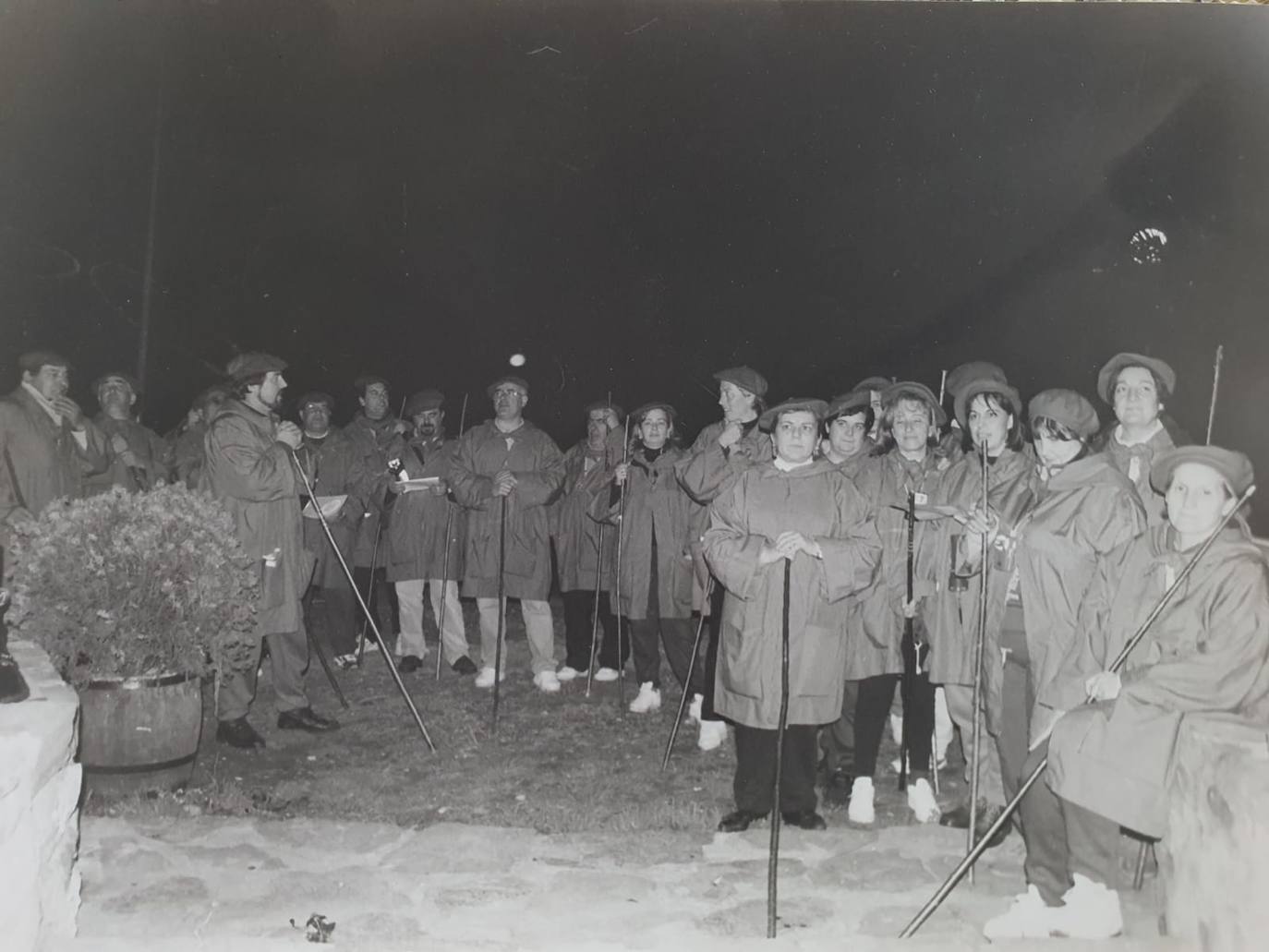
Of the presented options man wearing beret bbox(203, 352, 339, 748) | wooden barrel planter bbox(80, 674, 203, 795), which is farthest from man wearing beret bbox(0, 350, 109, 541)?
wooden barrel planter bbox(80, 674, 203, 795)

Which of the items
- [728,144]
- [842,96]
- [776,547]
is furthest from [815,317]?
[776,547]

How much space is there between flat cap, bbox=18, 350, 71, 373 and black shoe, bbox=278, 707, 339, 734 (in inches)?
106

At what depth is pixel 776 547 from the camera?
161 inches

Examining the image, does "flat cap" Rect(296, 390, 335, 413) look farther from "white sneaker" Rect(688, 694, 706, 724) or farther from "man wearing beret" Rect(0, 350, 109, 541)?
"white sneaker" Rect(688, 694, 706, 724)

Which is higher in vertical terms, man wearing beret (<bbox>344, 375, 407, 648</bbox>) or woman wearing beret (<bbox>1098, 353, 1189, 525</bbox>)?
woman wearing beret (<bbox>1098, 353, 1189, 525</bbox>)

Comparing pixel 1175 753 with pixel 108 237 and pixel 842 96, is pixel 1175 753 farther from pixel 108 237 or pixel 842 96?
pixel 108 237

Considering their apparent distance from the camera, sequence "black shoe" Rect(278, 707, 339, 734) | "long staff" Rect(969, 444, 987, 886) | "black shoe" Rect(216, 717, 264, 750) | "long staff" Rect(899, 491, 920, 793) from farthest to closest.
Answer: "black shoe" Rect(278, 707, 339, 734) < "black shoe" Rect(216, 717, 264, 750) < "long staff" Rect(899, 491, 920, 793) < "long staff" Rect(969, 444, 987, 886)

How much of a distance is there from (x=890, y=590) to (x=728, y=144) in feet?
12.3

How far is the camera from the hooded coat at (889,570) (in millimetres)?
4727

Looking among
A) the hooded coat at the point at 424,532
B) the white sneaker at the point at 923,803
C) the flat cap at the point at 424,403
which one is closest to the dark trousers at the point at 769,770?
the white sneaker at the point at 923,803

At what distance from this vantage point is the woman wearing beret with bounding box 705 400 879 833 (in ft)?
13.9

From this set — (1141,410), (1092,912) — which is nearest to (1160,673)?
(1092,912)

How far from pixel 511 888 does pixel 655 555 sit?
314cm

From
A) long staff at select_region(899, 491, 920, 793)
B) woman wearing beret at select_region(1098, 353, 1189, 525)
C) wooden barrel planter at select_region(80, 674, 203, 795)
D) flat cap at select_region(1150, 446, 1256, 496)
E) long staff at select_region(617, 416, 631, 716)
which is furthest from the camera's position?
long staff at select_region(617, 416, 631, 716)
